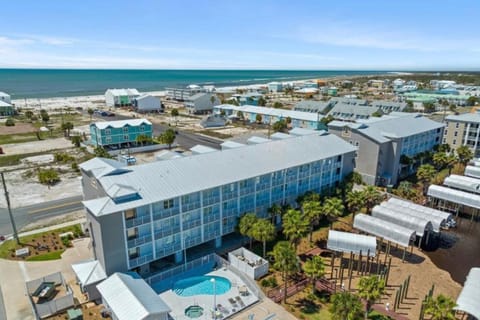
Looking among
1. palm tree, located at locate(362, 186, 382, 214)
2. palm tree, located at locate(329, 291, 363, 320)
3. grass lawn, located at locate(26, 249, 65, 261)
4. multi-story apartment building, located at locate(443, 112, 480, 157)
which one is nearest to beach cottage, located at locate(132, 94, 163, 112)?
multi-story apartment building, located at locate(443, 112, 480, 157)

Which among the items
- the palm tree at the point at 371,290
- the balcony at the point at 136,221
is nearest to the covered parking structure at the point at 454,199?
the palm tree at the point at 371,290

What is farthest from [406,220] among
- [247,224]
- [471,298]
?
[247,224]

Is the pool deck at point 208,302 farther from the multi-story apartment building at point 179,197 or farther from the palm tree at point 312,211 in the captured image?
the palm tree at point 312,211

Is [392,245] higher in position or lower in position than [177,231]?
lower

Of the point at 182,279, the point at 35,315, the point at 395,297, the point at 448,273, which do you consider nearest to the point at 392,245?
the point at 448,273

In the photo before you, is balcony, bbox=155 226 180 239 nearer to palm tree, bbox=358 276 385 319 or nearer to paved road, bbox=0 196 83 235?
palm tree, bbox=358 276 385 319

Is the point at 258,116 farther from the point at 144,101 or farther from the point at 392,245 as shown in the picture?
the point at 392,245

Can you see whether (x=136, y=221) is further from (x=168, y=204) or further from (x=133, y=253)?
(x=168, y=204)
